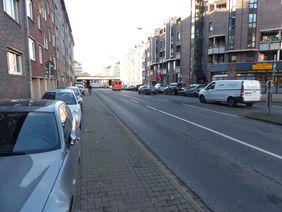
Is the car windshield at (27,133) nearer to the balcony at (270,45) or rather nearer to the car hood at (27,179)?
the car hood at (27,179)

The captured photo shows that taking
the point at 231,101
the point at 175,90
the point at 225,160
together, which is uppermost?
the point at 175,90

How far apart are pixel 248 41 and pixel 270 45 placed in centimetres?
319

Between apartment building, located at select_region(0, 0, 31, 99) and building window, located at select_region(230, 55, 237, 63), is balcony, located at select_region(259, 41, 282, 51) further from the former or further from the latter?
apartment building, located at select_region(0, 0, 31, 99)

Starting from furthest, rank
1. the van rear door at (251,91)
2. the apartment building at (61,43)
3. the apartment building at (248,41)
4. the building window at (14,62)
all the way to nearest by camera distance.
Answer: the apartment building at (248,41) → the apartment building at (61,43) → the van rear door at (251,91) → the building window at (14,62)

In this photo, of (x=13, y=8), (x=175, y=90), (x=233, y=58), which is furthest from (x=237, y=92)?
(x=233, y=58)

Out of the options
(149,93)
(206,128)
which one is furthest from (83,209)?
(149,93)

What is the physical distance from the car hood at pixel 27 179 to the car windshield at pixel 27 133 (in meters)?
0.17

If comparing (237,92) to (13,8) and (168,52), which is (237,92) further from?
(168,52)

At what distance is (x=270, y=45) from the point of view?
35.3 meters

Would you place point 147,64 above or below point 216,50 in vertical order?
above

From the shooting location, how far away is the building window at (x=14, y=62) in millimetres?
11697

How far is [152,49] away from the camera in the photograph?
72562mm

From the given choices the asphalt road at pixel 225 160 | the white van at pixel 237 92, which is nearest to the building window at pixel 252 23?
the white van at pixel 237 92

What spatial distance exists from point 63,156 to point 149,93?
34.8m
